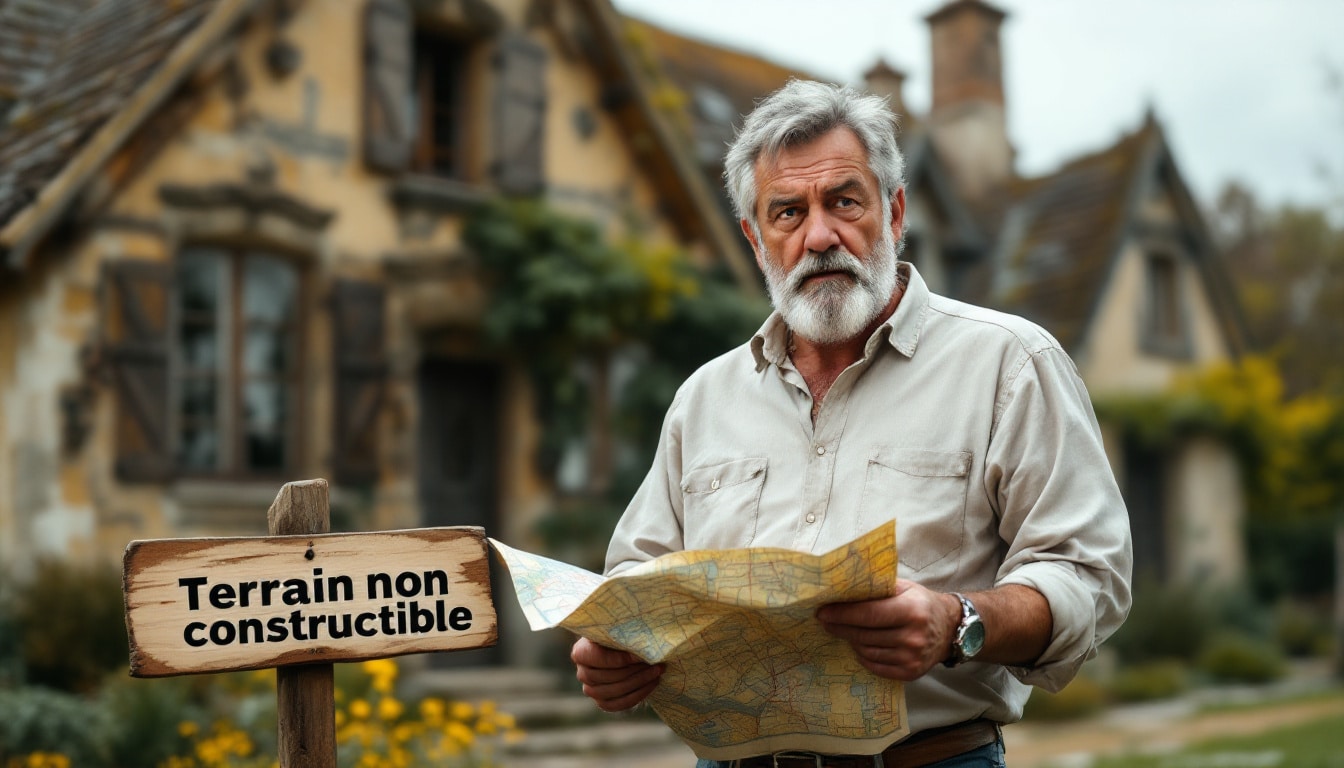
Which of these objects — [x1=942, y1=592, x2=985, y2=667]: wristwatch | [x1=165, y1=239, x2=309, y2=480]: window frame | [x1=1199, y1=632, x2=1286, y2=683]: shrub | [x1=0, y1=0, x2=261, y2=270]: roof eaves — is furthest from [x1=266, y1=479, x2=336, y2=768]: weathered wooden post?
[x1=1199, y1=632, x2=1286, y2=683]: shrub

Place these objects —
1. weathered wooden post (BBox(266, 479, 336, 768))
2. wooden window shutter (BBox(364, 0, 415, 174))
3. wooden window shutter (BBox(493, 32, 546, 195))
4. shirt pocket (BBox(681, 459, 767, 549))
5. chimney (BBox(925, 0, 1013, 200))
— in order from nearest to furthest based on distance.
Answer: weathered wooden post (BBox(266, 479, 336, 768))
shirt pocket (BBox(681, 459, 767, 549))
wooden window shutter (BBox(364, 0, 415, 174))
wooden window shutter (BBox(493, 32, 546, 195))
chimney (BBox(925, 0, 1013, 200))

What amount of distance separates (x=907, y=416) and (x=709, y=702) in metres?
0.59

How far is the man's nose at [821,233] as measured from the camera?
96.8 inches

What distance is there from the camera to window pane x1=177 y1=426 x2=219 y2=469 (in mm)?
9312

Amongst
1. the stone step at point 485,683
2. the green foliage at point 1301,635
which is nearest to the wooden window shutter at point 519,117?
the stone step at point 485,683

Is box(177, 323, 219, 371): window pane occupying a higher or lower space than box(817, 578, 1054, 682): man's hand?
higher

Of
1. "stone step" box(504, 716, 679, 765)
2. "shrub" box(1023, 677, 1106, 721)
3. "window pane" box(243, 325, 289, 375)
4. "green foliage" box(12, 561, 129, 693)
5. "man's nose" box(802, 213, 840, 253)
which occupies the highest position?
"window pane" box(243, 325, 289, 375)

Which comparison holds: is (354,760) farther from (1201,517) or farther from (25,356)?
(1201,517)

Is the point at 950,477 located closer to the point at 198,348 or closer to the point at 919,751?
the point at 919,751

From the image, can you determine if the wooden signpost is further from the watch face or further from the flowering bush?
the flowering bush

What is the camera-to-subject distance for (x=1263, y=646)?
14.5 m

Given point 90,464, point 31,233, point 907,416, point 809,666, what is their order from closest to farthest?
point 809,666, point 907,416, point 31,233, point 90,464

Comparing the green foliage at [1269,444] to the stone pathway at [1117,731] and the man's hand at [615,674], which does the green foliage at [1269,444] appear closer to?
the stone pathway at [1117,731]

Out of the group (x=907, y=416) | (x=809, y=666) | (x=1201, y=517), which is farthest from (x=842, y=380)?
(x=1201, y=517)
